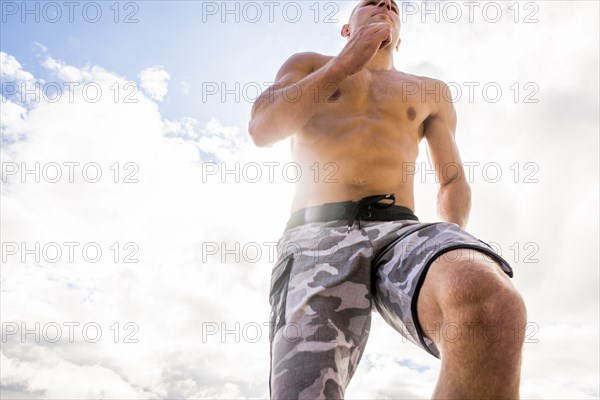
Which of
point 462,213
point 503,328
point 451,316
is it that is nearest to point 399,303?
point 451,316

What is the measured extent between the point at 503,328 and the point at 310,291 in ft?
4.02

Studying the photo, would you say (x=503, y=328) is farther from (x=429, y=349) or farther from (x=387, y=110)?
(x=387, y=110)

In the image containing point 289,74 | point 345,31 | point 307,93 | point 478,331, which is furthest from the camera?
point 345,31

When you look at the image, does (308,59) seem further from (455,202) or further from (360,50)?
(455,202)

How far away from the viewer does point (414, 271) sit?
101 inches

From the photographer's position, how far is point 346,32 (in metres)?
5.15

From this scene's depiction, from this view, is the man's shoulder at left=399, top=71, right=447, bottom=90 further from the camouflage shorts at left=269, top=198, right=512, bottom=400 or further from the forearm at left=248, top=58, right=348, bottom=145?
the camouflage shorts at left=269, top=198, right=512, bottom=400

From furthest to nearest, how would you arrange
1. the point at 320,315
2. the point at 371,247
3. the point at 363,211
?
the point at 363,211
the point at 371,247
the point at 320,315

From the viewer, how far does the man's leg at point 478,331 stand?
75.9 inches

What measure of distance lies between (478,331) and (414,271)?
59cm

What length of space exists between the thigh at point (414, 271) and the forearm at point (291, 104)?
43.5 inches

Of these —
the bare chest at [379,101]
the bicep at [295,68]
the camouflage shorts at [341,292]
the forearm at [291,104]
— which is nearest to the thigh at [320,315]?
the camouflage shorts at [341,292]

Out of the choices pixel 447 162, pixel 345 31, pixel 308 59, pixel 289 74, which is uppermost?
pixel 345 31

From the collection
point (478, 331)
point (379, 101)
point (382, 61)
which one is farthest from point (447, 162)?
point (478, 331)
